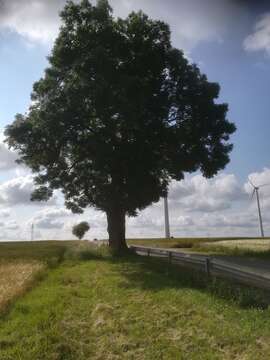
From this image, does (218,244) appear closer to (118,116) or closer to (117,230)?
(117,230)

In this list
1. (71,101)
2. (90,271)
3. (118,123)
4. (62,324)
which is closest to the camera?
(62,324)

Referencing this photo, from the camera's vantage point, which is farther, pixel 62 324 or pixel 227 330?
pixel 62 324

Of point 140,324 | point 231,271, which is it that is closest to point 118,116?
point 231,271

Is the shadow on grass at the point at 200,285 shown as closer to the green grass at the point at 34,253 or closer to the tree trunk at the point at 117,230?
the green grass at the point at 34,253

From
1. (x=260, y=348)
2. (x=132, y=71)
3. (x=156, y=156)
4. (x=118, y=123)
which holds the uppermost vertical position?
(x=132, y=71)

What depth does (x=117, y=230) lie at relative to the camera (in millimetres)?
37281

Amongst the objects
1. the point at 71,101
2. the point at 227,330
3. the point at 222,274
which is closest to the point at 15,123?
the point at 71,101

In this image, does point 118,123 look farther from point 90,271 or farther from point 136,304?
point 136,304

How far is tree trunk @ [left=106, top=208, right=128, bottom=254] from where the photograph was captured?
121 ft

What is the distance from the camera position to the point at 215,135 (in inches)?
1383

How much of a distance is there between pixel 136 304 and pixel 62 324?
10.3 ft

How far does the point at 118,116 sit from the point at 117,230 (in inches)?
416

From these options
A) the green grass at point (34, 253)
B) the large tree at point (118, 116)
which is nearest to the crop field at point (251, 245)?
the large tree at point (118, 116)

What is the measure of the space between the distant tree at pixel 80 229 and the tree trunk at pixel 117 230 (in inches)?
2842
